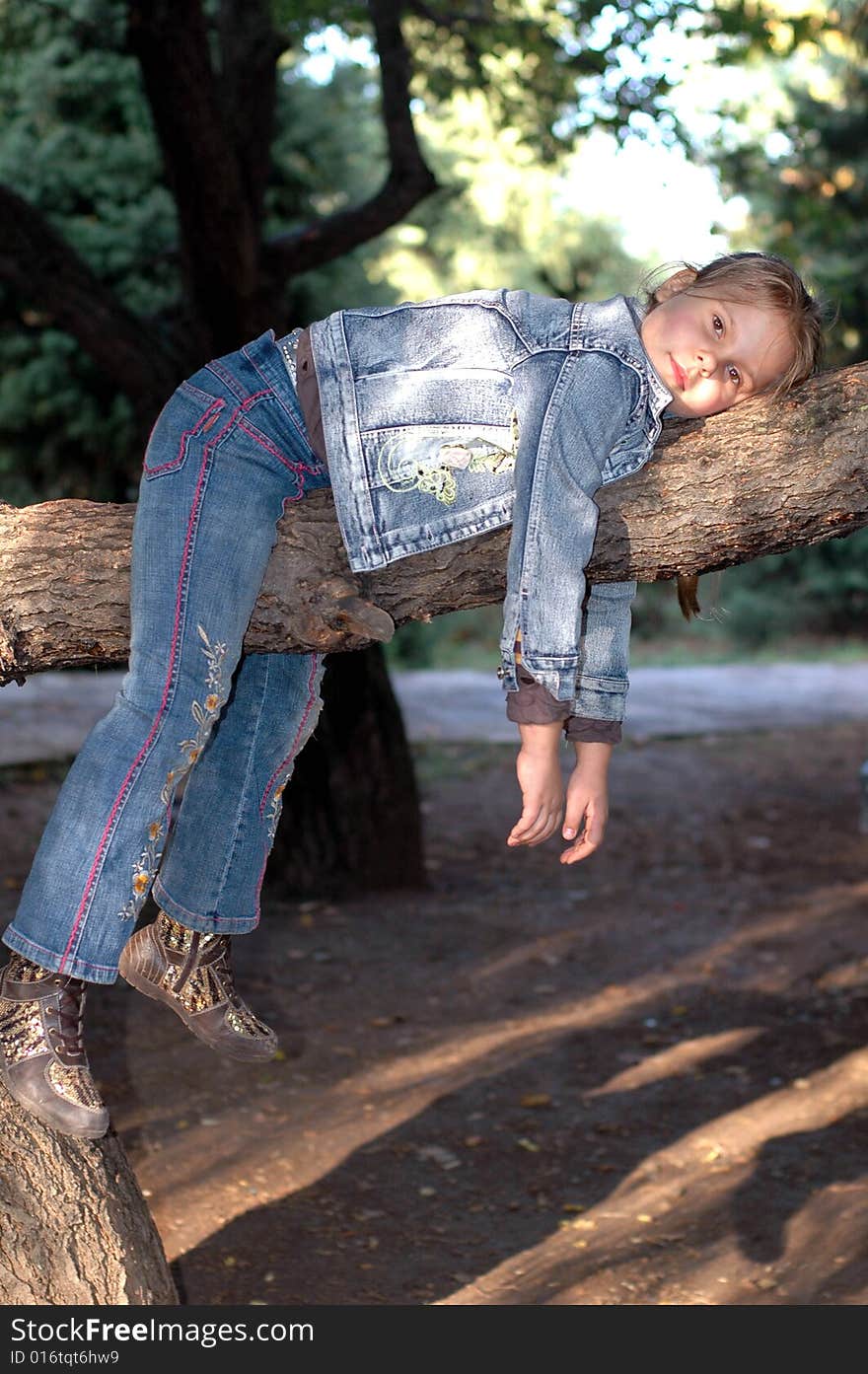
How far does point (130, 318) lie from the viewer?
672cm

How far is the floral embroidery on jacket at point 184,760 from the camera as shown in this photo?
2.55 metres

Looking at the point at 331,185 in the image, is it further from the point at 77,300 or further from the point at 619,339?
the point at 619,339

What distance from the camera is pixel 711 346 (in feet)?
8.55

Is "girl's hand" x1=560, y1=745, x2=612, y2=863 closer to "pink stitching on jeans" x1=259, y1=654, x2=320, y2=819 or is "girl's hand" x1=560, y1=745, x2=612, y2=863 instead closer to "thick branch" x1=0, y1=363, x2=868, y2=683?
"thick branch" x1=0, y1=363, x2=868, y2=683

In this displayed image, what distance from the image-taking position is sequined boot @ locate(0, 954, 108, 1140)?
100 inches

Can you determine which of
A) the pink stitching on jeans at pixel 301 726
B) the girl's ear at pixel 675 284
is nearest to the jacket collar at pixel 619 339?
the girl's ear at pixel 675 284

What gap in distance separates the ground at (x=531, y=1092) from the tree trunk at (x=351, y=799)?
0.54ft

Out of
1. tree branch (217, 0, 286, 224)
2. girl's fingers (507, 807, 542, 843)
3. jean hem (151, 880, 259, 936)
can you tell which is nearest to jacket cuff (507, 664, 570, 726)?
girl's fingers (507, 807, 542, 843)

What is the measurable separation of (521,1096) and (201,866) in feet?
8.29

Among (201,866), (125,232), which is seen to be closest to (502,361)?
(201,866)

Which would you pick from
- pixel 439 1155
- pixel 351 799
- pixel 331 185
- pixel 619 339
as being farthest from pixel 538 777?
pixel 331 185

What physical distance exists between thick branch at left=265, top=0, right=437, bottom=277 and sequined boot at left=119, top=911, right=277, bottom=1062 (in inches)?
186

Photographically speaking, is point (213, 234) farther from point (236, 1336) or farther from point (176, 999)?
point (236, 1336)

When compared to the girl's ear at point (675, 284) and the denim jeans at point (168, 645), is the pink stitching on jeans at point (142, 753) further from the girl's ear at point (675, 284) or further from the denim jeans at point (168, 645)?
the girl's ear at point (675, 284)
